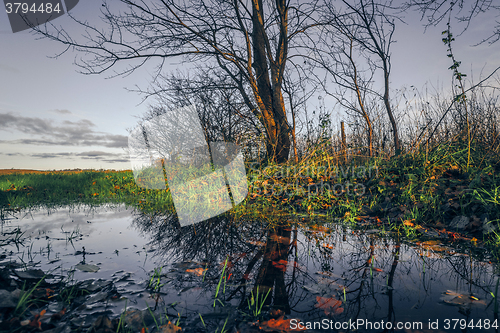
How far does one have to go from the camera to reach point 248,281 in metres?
1.95

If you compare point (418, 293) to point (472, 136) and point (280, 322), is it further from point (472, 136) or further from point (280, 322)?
point (472, 136)

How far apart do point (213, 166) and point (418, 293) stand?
18.5ft

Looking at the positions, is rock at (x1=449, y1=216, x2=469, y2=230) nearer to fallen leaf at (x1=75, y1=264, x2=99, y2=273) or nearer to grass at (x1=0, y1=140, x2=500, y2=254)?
grass at (x1=0, y1=140, x2=500, y2=254)

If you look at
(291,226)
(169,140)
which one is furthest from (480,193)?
(169,140)

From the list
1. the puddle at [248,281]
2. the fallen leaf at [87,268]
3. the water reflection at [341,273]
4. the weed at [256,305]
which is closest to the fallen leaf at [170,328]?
the puddle at [248,281]

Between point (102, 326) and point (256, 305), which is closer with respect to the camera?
point (102, 326)

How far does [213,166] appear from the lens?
6895 millimetres

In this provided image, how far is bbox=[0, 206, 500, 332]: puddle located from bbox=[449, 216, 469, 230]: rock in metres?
0.66

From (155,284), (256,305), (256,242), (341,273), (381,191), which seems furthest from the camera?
(381,191)

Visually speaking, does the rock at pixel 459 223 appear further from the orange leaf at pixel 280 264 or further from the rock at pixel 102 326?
the rock at pixel 102 326

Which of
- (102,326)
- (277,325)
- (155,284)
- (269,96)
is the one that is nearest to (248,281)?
(277,325)

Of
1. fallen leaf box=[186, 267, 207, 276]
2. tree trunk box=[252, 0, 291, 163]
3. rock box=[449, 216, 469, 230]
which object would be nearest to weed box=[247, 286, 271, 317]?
fallen leaf box=[186, 267, 207, 276]

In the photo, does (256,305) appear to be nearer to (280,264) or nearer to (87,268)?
(280,264)

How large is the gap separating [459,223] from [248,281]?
125 inches
